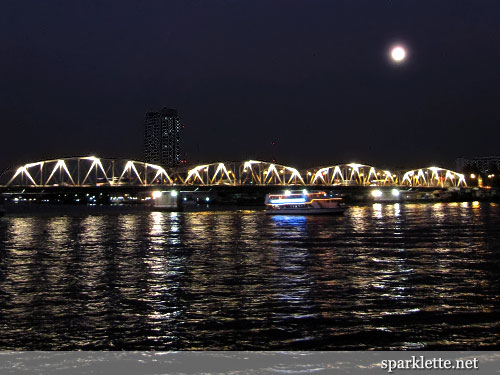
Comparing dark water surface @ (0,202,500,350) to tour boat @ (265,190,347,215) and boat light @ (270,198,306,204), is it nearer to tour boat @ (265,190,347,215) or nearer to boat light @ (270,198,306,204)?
tour boat @ (265,190,347,215)

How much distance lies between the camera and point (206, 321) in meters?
14.7

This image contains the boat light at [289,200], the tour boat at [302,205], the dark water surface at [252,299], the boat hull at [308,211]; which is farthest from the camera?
the boat light at [289,200]

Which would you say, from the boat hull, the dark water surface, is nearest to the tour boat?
the boat hull

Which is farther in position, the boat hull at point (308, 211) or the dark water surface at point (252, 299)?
the boat hull at point (308, 211)

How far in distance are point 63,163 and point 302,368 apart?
137m

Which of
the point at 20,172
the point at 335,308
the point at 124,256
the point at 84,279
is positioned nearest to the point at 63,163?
the point at 20,172

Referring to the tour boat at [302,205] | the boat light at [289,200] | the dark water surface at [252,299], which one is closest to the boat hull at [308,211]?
the tour boat at [302,205]

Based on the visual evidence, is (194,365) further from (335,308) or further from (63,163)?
(63,163)

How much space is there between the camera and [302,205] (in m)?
104

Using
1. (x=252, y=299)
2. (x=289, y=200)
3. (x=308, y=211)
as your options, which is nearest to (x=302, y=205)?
(x=289, y=200)

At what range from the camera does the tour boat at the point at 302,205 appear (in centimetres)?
9956

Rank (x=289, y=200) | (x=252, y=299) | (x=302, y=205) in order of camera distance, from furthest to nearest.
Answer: (x=289, y=200)
(x=302, y=205)
(x=252, y=299)

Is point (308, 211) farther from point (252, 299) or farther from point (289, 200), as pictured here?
point (252, 299)

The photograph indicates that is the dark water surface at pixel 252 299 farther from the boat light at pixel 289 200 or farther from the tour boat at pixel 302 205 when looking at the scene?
the boat light at pixel 289 200
